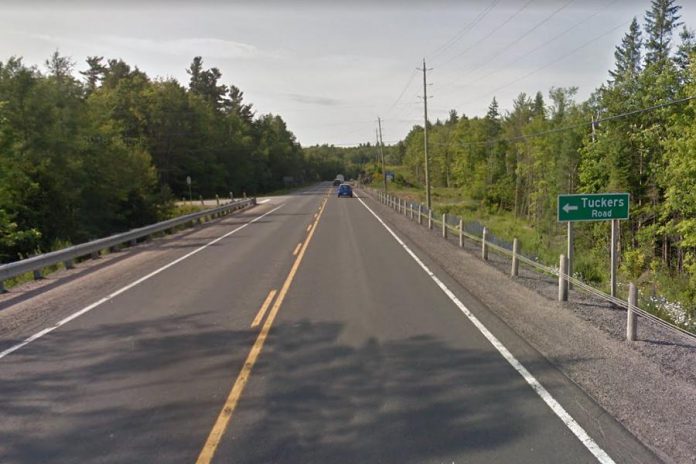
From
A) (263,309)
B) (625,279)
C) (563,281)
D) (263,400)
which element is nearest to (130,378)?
(263,400)

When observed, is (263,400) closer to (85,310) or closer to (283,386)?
(283,386)

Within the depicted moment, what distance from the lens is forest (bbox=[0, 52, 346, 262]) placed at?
22.8 meters

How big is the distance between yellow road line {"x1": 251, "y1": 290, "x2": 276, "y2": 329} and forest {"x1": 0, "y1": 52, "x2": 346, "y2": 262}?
13.1m

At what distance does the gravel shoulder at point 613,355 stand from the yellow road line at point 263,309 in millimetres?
3986

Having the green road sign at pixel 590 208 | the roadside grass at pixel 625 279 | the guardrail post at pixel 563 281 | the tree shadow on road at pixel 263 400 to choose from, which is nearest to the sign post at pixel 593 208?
the green road sign at pixel 590 208

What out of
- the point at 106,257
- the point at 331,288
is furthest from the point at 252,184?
the point at 331,288

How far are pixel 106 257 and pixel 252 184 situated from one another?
76.0 meters

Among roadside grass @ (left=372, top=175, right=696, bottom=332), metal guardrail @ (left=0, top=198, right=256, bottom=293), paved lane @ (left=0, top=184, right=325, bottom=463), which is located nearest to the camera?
paved lane @ (left=0, top=184, right=325, bottom=463)

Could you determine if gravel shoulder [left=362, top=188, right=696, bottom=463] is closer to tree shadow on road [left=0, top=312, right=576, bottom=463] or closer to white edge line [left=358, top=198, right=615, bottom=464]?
white edge line [left=358, top=198, right=615, bottom=464]

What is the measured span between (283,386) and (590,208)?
662 cm

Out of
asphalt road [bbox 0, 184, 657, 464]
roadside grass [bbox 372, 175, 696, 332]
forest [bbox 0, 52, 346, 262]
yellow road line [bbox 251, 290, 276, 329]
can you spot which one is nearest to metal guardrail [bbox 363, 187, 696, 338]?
roadside grass [bbox 372, 175, 696, 332]

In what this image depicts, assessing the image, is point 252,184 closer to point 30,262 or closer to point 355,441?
point 30,262

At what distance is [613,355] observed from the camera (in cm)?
605

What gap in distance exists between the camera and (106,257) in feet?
51.9
